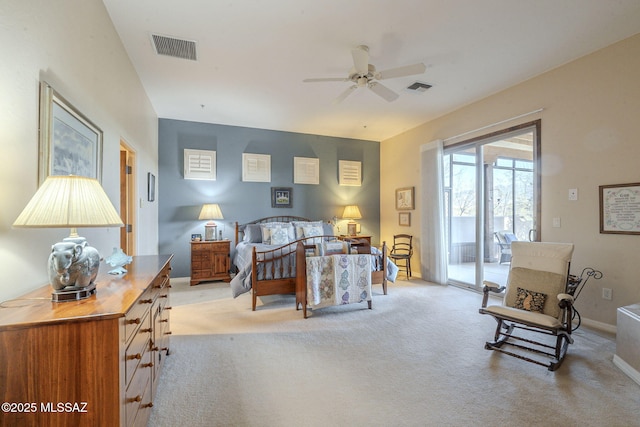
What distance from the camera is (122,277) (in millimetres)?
1682

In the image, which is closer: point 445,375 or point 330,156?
point 445,375

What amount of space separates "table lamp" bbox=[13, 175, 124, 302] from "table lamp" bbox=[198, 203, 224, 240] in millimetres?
3976

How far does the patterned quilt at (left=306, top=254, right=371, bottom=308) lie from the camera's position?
3383 mm

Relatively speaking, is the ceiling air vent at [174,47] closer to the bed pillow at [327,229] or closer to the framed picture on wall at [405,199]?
the bed pillow at [327,229]

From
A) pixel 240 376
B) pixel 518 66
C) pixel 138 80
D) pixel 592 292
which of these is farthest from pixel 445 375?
pixel 138 80

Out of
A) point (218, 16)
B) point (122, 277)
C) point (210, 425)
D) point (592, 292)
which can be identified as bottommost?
point (210, 425)

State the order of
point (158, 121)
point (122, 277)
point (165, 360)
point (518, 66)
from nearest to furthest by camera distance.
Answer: point (122, 277) → point (165, 360) → point (518, 66) → point (158, 121)

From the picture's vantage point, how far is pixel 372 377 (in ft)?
7.19

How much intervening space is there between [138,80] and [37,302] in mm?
3418

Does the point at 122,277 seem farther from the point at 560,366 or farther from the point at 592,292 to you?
the point at 592,292

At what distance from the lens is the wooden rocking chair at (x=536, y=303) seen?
241 centimetres

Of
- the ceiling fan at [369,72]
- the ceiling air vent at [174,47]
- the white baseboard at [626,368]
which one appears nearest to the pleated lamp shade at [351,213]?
the ceiling fan at [369,72]

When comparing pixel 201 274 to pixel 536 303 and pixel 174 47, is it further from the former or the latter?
pixel 536 303

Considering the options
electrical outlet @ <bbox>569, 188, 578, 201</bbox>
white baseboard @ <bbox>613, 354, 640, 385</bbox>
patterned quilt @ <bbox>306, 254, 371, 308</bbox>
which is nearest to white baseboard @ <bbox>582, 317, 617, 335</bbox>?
white baseboard @ <bbox>613, 354, 640, 385</bbox>
